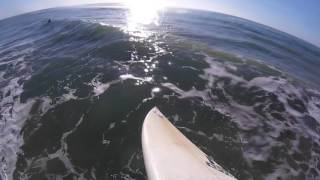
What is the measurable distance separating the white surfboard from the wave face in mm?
1283

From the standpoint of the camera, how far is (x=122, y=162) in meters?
7.73

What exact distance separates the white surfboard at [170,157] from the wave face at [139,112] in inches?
50.5

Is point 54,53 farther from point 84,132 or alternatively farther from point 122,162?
point 122,162

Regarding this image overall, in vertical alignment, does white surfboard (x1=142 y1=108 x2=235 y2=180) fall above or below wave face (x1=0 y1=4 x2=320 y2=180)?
above

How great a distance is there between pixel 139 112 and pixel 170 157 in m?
4.53

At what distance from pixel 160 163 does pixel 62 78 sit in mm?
8860

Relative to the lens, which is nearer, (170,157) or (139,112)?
(170,157)

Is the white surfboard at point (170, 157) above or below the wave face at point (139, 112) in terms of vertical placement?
above

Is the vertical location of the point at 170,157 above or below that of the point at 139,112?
above

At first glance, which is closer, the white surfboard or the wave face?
the white surfboard

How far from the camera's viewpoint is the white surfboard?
16.9 feet

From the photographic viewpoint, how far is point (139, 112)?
1007 centimetres

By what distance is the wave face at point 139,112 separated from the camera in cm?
777

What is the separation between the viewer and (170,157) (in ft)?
18.6
